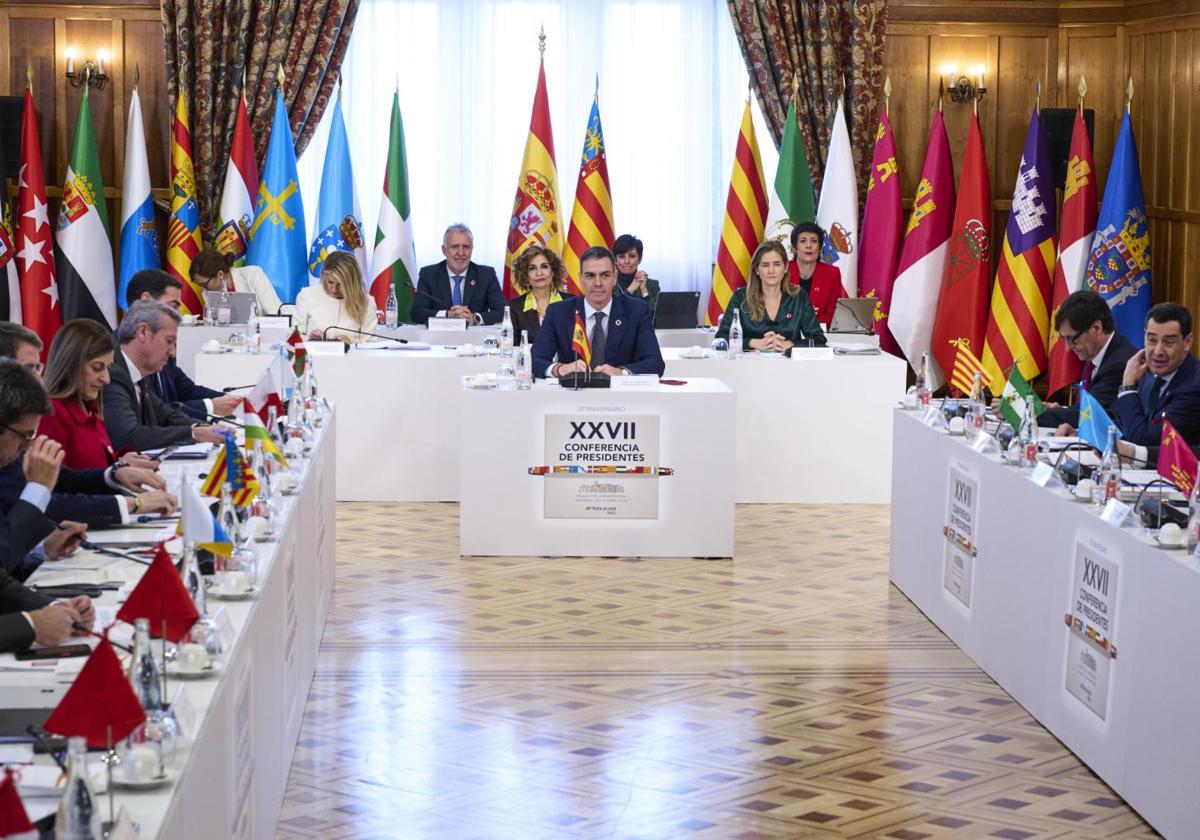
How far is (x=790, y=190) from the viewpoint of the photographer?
1221 cm

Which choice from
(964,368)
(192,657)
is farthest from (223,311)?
(192,657)

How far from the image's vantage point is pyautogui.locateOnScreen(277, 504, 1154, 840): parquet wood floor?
15.8ft

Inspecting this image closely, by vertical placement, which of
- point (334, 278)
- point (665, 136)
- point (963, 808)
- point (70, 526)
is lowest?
point (963, 808)

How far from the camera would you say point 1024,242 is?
1200cm

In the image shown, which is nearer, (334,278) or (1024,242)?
(334,278)

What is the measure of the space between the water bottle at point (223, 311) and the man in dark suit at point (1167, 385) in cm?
561

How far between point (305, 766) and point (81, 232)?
793 centimetres

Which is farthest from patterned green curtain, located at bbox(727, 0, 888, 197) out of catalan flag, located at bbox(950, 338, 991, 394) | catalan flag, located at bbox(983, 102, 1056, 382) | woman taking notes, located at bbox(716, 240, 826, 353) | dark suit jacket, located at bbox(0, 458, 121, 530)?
dark suit jacket, located at bbox(0, 458, 121, 530)

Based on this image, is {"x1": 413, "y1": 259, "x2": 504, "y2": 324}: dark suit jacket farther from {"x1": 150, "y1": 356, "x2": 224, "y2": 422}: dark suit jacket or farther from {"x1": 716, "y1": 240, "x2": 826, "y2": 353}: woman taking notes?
{"x1": 150, "y1": 356, "x2": 224, "y2": 422}: dark suit jacket

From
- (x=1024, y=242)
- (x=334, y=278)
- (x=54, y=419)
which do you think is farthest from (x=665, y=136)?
(x=54, y=419)

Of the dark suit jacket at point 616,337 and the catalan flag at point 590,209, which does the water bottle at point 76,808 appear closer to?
the dark suit jacket at point 616,337

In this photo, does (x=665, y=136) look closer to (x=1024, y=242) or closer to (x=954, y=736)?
(x=1024, y=242)

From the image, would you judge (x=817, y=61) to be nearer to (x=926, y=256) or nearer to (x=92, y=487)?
(x=926, y=256)

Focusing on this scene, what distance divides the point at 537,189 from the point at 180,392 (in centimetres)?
485
